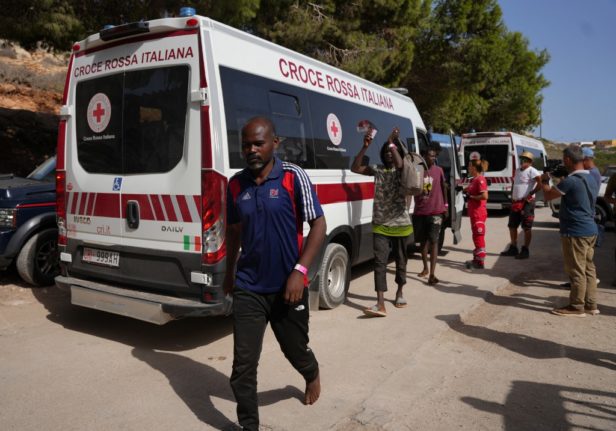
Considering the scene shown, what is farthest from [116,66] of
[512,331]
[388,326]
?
[512,331]

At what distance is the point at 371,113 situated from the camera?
21.7ft

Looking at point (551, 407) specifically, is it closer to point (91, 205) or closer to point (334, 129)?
point (334, 129)

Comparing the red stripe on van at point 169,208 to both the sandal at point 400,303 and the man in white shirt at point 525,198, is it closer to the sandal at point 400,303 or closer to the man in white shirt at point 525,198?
the sandal at point 400,303

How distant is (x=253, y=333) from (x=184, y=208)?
61.8 inches

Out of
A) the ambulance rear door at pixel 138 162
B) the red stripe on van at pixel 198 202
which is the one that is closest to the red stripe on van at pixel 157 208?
the ambulance rear door at pixel 138 162

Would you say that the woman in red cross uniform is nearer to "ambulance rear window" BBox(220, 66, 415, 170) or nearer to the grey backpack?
"ambulance rear window" BBox(220, 66, 415, 170)

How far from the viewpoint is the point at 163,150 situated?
14.0 feet

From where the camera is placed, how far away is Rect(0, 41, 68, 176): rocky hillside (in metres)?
13.3

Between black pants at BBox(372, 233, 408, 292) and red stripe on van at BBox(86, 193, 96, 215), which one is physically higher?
red stripe on van at BBox(86, 193, 96, 215)

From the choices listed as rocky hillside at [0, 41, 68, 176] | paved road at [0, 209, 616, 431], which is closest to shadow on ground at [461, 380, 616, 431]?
paved road at [0, 209, 616, 431]

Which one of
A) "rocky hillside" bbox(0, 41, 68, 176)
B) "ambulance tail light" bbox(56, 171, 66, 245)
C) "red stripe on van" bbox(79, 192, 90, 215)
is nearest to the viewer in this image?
"red stripe on van" bbox(79, 192, 90, 215)

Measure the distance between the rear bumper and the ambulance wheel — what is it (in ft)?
5.19

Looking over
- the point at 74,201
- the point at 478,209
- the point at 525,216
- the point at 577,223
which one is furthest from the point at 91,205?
the point at 525,216

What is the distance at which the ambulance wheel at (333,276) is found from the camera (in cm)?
551
